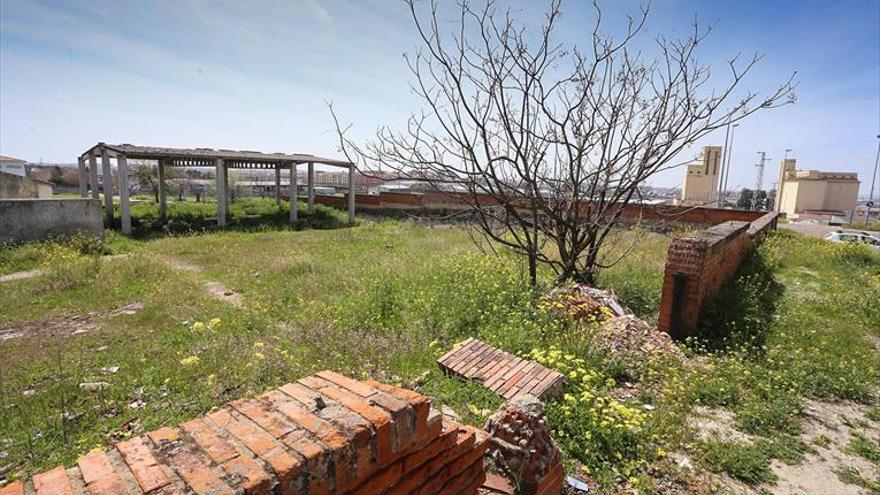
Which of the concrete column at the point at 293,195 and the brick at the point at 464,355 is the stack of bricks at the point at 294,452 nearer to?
the brick at the point at 464,355

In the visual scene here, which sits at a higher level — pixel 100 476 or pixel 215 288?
pixel 100 476

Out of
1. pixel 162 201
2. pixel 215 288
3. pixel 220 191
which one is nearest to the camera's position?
pixel 215 288

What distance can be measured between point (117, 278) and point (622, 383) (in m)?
8.28

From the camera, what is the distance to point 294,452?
1534mm

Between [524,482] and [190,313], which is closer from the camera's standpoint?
[524,482]

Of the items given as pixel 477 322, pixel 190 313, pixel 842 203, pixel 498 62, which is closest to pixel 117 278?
pixel 190 313

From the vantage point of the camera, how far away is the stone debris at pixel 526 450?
2.41 meters

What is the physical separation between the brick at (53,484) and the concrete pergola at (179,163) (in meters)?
12.2

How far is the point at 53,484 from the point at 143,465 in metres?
0.24

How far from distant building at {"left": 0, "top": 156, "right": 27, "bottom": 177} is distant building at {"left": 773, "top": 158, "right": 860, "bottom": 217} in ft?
278

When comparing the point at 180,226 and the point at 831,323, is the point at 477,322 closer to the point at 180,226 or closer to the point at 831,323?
the point at 831,323

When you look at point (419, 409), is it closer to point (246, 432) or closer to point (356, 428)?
point (356, 428)

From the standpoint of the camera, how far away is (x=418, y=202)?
2159 cm

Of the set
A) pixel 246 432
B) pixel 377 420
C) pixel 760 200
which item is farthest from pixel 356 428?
pixel 760 200
